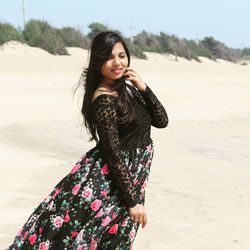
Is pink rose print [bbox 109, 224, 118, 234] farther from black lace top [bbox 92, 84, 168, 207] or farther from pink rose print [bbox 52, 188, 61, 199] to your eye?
pink rose print [bbox 52, 188, 61, 199]

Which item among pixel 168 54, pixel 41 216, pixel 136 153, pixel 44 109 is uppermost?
pixel 136 153

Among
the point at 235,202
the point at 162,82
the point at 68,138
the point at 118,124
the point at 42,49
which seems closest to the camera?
the point at 118,124

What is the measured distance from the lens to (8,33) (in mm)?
30141

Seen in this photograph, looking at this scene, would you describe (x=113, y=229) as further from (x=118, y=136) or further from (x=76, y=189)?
(x=118, y=136)

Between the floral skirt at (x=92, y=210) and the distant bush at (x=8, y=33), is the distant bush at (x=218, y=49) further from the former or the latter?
the floral skirt at (x=92, y=210)

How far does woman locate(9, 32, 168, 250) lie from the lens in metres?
3.54

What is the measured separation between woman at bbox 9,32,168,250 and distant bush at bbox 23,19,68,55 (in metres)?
27.5

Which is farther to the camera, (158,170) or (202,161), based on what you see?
(202,161)

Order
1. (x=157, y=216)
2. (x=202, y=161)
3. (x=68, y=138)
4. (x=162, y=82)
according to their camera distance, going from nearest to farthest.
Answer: (x=157, y=216) → (x=202, y=161) → (x=68, y=138) → (x=162, y=82)

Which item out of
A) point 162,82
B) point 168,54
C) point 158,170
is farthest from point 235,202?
point 168,54

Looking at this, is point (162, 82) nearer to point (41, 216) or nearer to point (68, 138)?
point (68, 138)

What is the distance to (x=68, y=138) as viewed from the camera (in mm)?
11719

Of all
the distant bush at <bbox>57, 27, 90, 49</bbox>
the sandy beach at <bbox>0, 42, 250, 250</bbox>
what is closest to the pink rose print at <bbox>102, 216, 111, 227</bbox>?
the sandy beach at <bbox>0, 42, 250, 250</bbox>

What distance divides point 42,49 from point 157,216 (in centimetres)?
2507
